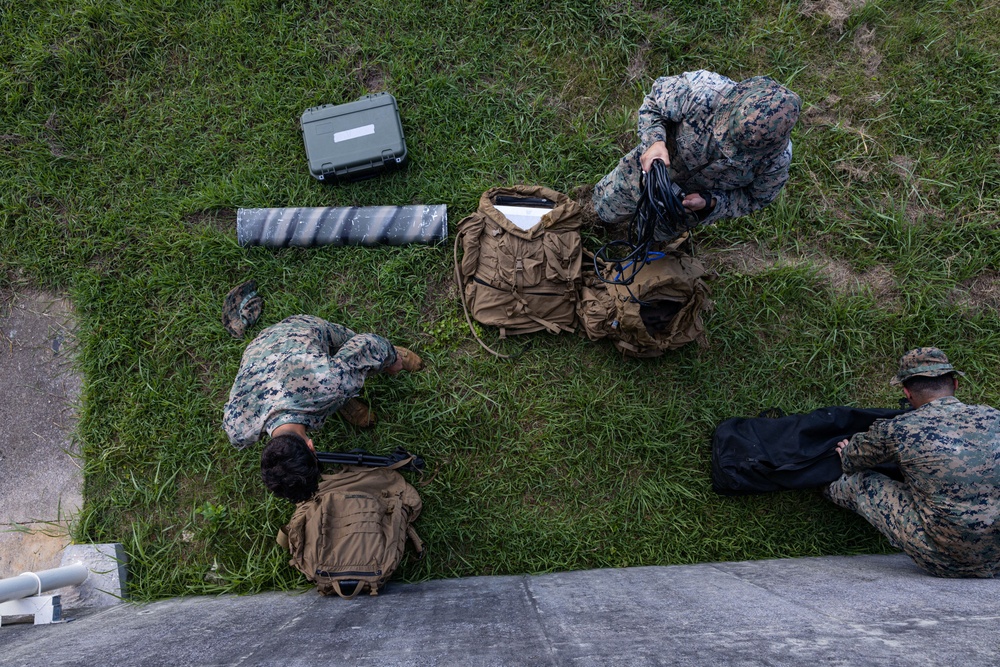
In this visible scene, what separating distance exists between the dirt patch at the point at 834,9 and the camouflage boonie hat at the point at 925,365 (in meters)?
2.65

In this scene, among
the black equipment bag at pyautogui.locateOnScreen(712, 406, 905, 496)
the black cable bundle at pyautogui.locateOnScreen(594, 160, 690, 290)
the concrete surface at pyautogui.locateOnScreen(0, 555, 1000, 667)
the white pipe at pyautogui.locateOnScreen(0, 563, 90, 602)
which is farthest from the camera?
the black equipment bag at pyautogui.locateOnScreen(712, 406, 905, 496)

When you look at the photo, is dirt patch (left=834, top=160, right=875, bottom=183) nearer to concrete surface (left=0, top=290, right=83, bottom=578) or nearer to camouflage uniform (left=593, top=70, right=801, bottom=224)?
camouflage uniform (left=593, top=70, right=801, bottom=224)

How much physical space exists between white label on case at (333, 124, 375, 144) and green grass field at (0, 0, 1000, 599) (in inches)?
13.4

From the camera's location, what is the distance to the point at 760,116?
2.59m

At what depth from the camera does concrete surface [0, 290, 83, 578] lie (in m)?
3.76

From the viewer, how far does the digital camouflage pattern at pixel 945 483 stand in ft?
9.32

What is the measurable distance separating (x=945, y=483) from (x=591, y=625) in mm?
2095

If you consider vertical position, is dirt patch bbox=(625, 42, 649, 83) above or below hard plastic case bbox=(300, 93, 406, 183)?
above

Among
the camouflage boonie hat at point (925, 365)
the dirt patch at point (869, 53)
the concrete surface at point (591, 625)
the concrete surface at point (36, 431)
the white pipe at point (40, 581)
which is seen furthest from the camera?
the dirt patch at point (869, 53)

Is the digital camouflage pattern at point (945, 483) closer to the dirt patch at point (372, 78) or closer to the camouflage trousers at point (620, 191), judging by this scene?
the camouflage trousers at point (620, 191)

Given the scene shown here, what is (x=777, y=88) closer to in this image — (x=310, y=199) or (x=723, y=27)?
(x=723, y=27)

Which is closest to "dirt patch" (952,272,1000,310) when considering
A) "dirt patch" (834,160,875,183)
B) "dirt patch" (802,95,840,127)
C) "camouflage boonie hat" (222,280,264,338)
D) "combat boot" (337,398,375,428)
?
"dirt patch" (834,160,875,183)

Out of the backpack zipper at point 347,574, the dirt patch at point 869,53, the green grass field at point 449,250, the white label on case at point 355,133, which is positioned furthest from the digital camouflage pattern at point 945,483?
the white label on case at point 355,133

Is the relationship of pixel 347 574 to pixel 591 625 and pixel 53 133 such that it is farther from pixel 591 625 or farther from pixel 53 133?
pixel 53 133
